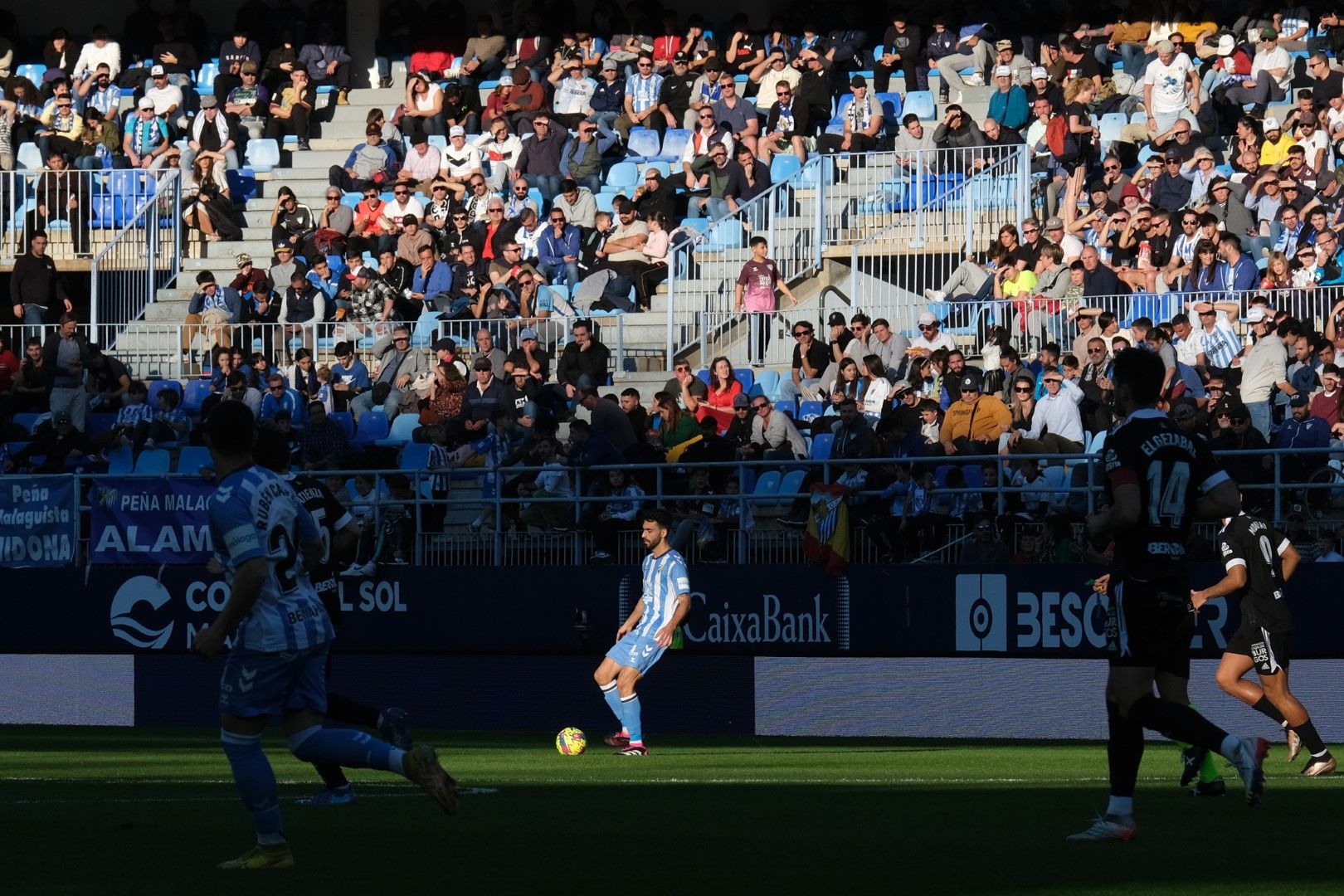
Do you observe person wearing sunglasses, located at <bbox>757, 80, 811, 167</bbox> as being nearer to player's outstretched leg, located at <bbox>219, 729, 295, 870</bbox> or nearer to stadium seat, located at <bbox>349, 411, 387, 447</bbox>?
stadium seat, located at <bbox>349, 411, 387, 447</bbox>

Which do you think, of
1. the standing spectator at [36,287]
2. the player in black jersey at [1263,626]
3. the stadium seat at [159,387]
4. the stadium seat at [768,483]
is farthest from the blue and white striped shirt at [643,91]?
the player in black jersey at [1263,626]

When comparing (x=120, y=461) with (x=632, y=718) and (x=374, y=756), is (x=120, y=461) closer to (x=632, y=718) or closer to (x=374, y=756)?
(x=632, y=718)

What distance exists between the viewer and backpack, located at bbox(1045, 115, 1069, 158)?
1009 inches

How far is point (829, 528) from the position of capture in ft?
65.8

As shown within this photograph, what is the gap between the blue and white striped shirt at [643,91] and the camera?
3020 cm

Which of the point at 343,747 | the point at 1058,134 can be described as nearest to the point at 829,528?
the point at 1058,134

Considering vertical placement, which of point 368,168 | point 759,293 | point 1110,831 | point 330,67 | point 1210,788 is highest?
point 330,67

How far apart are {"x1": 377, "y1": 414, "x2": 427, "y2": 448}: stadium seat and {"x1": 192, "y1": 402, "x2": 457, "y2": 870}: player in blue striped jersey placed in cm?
1529

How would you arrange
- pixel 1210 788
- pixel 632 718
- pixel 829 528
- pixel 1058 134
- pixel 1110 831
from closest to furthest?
1. pixel 1110 831
2. pixel 1210 788
3. pixel 632 718
4. pixel 829 528
5. pixel 1058 134

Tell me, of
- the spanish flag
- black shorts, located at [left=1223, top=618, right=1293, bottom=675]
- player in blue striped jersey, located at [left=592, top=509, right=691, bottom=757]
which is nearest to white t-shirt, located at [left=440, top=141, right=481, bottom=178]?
the spanish flag

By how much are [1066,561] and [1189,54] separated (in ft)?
33.9

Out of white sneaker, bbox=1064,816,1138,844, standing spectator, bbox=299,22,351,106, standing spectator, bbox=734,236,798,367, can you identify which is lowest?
white sneaker, bbox=1064,816,1138,844

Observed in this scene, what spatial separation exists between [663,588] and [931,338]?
24.3 ft

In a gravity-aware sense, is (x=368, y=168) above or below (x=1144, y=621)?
above
